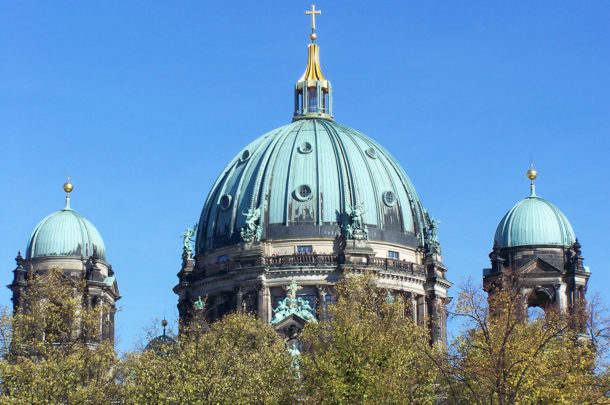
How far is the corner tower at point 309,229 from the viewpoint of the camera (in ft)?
394

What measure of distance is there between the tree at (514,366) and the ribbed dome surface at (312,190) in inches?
1700

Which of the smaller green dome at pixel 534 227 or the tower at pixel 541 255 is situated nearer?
the tower at pixel 541 255

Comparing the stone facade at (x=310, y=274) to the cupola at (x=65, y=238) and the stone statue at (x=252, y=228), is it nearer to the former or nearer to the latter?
the stone statue at (x=252, y=228)

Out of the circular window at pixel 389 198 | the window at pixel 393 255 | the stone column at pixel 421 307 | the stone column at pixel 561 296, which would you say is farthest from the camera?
the circular window at pixel 389 198

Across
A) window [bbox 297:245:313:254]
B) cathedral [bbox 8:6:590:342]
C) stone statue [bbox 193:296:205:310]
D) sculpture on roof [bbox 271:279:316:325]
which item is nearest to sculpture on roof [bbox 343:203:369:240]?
cathedral [bbox 8:6:590:342]

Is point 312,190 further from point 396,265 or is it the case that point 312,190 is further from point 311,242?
point 396,265

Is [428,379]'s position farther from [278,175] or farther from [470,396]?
[278,175]

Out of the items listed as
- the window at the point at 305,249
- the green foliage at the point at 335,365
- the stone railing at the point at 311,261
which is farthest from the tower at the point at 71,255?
the green foliage at the point at 335,365

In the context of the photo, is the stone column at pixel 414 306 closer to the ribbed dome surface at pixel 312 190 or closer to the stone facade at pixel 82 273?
the ribbed dome surface at pixel 312 190

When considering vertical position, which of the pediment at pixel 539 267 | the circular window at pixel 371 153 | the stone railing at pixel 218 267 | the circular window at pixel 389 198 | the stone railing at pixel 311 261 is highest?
the circular window at pixel 371 153

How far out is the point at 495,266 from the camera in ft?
384

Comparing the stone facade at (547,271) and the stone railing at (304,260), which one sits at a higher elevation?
the stone railing at (304,260)

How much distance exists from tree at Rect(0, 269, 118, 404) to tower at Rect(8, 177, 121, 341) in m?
24.4

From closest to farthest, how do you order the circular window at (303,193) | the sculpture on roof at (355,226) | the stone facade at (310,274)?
1. the stone facade at (310,274)
2. the sculpture on roof at (355,226)
3. the circular window at (303,193)
